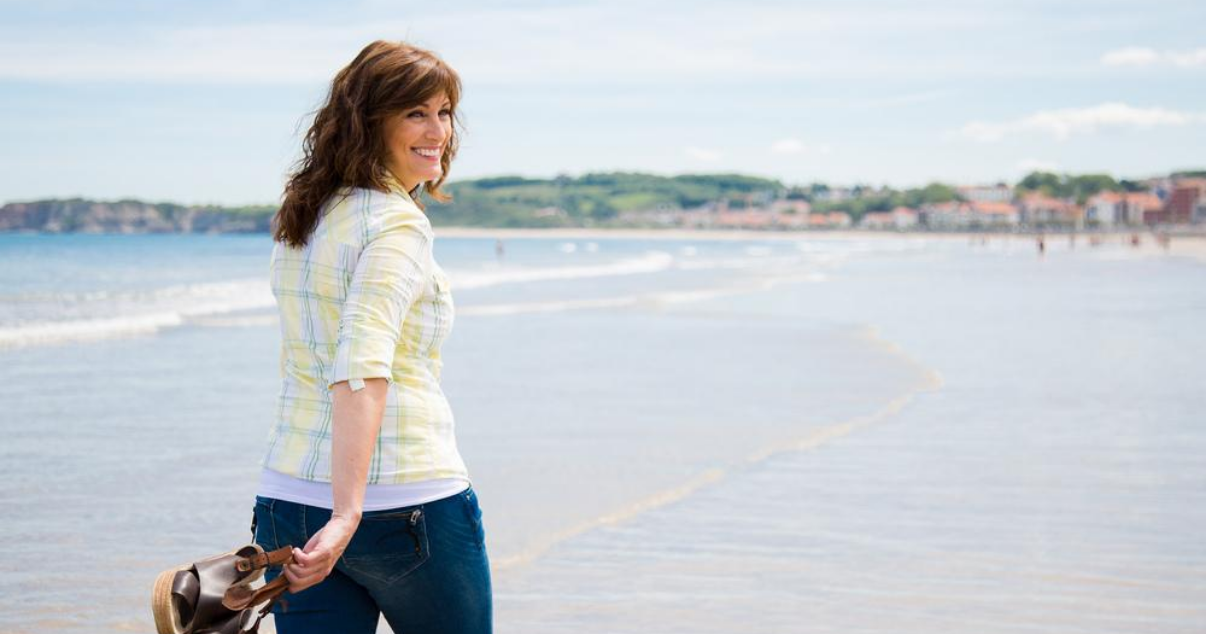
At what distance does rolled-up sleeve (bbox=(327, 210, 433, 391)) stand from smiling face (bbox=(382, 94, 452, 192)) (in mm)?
169

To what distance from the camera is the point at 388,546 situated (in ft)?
6.88

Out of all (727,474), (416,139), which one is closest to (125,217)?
(727,474)

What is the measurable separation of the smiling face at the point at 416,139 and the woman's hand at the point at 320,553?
0.58 m

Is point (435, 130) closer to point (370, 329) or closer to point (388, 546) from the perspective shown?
point (370, 329)

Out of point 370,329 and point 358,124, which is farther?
point 358,124

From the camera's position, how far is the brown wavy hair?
2090mm

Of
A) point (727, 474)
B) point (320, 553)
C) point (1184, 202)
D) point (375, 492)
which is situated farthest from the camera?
point (1184, 202)

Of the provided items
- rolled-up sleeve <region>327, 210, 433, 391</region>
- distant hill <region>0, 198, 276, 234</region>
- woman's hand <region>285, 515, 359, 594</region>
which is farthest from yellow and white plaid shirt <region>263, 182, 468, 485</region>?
distant hill <region>0, 198, 276, 234</region>

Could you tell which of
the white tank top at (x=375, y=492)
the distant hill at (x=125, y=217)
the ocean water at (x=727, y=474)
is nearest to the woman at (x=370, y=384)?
the white tank top at (x=375, y=492)

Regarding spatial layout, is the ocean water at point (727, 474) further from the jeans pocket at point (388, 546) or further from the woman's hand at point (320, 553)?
the woman's hand at point (320, 553)

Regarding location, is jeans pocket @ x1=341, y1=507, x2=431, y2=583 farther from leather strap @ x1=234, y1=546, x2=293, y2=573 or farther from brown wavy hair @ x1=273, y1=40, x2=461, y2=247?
brown wavy hair @ x1=273, y1=40, x2=461, y2=247

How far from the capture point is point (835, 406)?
993 centimetres

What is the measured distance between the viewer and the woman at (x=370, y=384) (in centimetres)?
198

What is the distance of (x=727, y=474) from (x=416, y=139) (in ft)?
17.4
